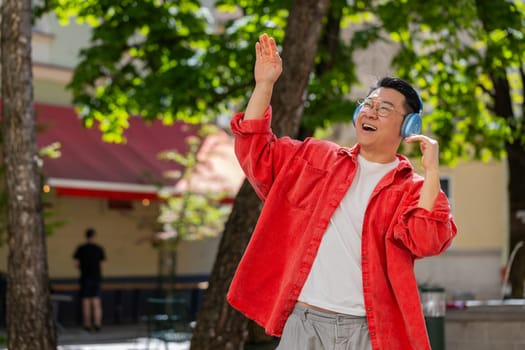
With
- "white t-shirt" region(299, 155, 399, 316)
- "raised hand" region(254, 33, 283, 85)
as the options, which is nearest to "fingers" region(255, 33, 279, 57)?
"raised hand" region(254, 33, 283, 85)

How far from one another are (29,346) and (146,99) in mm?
6499

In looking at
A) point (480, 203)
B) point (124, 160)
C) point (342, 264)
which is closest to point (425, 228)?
point (342, 264)

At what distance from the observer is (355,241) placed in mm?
3801

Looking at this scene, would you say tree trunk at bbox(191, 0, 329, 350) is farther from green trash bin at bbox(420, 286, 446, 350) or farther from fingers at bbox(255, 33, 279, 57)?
fingers at bbox(255, 33, 279, 57)

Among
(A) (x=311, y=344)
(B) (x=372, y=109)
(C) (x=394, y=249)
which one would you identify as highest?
(B) (x=372, y=109)

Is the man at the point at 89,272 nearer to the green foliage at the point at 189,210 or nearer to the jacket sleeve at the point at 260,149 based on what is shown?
the green foliage at the point at 189,210

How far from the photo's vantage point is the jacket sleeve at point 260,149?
12.8 feet

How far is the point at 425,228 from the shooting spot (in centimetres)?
360

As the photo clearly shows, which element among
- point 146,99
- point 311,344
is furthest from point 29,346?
point 146,99

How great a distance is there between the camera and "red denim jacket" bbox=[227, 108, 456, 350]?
3.72 m

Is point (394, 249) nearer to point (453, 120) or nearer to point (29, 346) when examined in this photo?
point (29, 346)

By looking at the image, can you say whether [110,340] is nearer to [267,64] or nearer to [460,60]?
[460,60]

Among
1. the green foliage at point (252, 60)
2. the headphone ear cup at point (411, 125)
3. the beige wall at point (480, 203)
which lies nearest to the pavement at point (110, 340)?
the green foliage at point (252, 60)

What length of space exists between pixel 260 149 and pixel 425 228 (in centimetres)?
74
